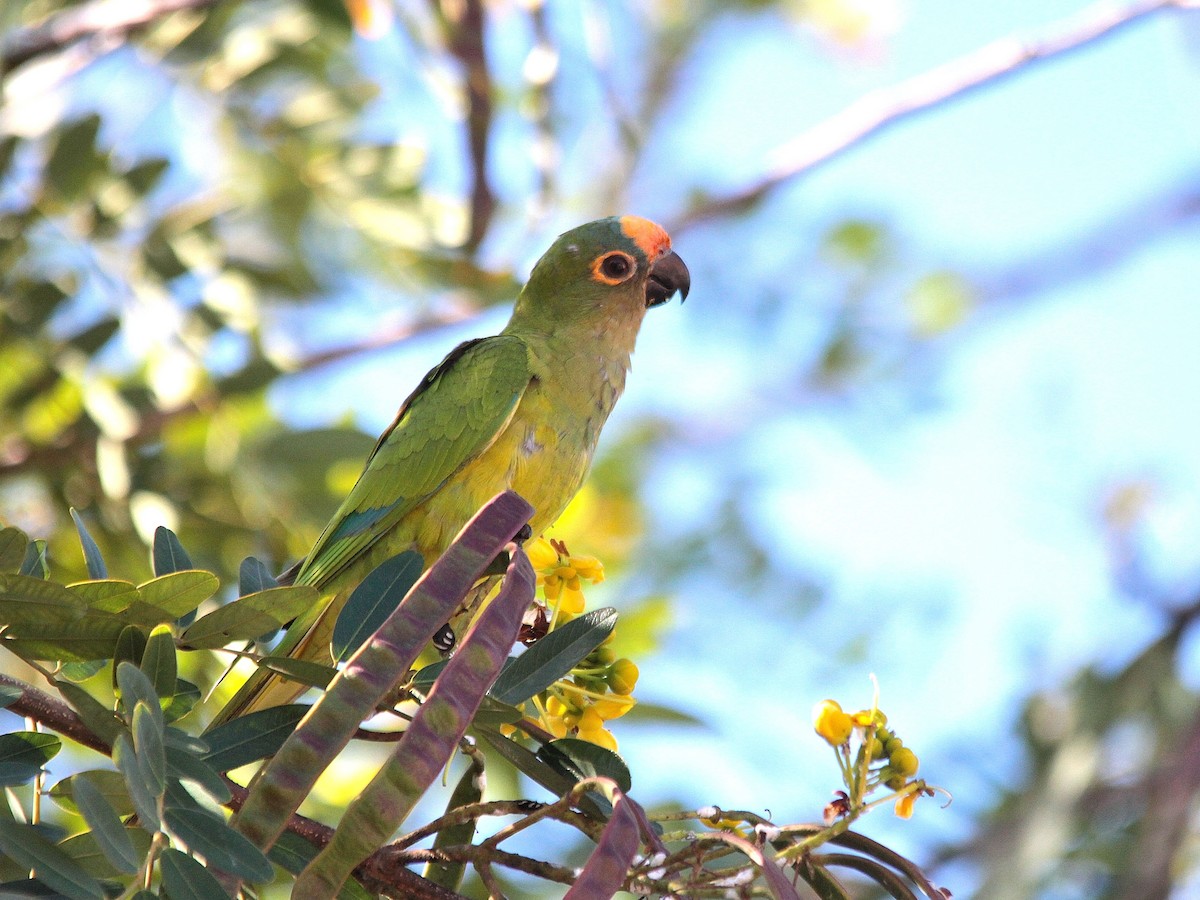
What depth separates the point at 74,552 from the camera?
11.6 ft

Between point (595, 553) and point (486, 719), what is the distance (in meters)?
2.40

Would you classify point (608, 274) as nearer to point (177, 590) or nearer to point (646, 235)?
point (646, 235)

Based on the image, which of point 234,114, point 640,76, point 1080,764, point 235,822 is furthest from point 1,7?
point 640,76

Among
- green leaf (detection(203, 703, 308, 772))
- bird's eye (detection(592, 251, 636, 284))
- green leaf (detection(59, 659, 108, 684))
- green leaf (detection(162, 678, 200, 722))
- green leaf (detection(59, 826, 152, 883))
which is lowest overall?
green leaf (detection(59, 826, 152, 883))

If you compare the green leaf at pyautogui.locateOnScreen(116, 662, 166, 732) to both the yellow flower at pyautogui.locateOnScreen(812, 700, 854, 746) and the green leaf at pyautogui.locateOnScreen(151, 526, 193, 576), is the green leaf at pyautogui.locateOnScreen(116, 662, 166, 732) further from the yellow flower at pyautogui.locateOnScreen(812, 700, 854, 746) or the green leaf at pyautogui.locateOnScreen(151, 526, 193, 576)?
the yellow flower at pyautogui.locateOnScreen(812, 700, 854, 746)

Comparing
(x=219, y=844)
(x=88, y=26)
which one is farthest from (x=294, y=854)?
(x=88, y=26)

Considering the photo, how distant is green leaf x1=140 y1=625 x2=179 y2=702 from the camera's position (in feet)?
5.56

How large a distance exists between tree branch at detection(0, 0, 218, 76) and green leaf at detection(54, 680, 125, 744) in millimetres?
2628

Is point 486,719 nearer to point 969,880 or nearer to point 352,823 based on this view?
point 352,823

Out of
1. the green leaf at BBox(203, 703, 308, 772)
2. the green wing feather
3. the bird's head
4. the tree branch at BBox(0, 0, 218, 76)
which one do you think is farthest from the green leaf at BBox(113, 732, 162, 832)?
the tree branch at BBox(0, 0, 218, 76)

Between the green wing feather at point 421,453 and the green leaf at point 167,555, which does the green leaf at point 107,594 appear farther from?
the green wing feather at point 421,453

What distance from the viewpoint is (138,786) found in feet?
4.76

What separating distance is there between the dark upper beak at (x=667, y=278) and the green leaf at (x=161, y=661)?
2377mm

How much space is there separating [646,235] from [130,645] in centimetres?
242
